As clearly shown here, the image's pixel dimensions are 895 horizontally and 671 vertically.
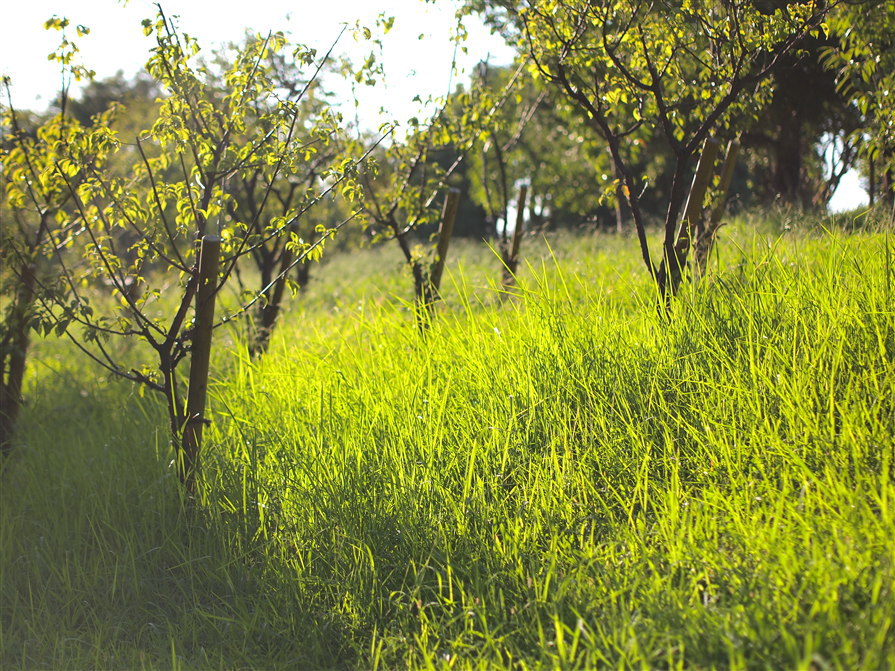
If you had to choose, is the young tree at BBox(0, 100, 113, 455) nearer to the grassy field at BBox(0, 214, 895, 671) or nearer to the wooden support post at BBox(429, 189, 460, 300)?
the grassy field at BBox(0, 214, 895, 671)

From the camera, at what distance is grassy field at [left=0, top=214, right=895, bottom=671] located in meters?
2.26

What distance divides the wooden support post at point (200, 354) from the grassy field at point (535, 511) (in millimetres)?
116

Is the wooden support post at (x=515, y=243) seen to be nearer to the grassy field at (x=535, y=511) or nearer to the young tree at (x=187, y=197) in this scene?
the grassy field at (x=535, y=511)

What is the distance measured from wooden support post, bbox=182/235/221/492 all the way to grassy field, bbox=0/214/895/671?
0.12m

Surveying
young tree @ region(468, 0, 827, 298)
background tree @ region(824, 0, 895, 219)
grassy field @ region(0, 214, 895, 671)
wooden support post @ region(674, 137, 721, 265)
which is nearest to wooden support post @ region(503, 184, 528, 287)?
young tree @ region(468, 0, 827, 298)

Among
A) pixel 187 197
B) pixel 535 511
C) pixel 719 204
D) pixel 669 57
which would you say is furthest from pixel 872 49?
pixel 187 197

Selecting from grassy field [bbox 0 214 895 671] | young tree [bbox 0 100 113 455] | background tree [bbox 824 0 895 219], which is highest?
background tree [bbox 824 0 895 219]

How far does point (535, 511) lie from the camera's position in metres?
2.80

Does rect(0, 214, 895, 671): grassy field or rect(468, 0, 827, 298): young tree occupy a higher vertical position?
rect(468, 0, 827, 298): young tree

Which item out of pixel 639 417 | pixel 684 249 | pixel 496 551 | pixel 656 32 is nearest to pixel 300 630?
pixel 496 551

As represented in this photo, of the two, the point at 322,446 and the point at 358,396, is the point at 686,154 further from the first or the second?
the point at 322,446

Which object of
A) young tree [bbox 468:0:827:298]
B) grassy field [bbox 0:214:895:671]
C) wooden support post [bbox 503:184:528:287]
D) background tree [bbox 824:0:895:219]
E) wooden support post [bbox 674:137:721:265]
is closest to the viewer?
grassy field [bbox 0:214:895:671]

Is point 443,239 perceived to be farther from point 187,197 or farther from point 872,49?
point 872,49

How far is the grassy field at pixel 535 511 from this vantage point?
226 cm
